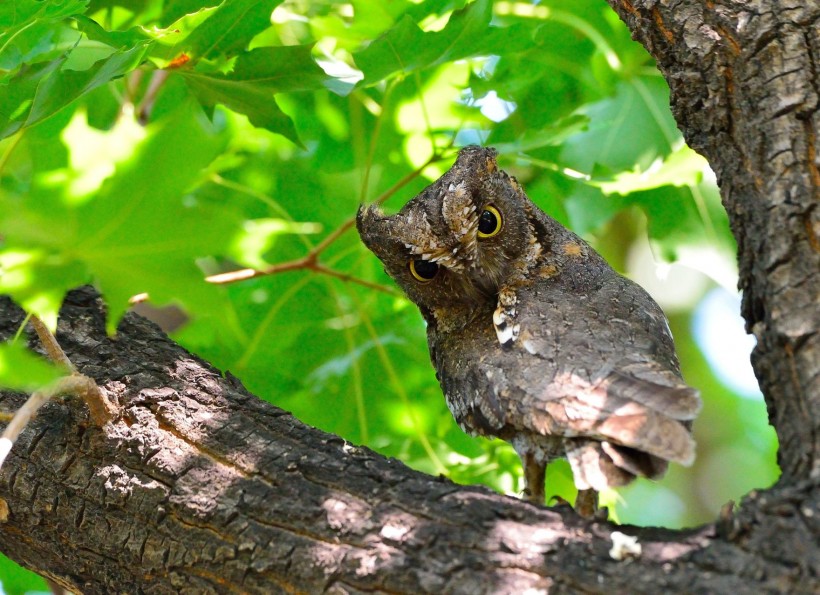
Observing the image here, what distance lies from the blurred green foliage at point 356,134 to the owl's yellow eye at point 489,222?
36 cm

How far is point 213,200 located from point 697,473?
23.6ft

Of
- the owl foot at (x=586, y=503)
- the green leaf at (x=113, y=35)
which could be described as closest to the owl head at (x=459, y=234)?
the owl foot at (x=586, y=503)

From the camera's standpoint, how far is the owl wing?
2.30 meters

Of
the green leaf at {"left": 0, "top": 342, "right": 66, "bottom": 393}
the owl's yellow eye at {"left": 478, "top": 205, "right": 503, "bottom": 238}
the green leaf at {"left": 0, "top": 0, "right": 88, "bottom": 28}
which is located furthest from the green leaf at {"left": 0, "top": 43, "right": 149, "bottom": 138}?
the owl's yellow eye at {"left": 478, "top": 205, "right": 503, "bottom": 238}

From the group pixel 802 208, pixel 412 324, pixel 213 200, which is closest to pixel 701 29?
pixel 802 208

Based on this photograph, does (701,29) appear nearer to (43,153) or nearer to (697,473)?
(43,153)

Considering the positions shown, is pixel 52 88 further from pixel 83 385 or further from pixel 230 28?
pixel 83 385

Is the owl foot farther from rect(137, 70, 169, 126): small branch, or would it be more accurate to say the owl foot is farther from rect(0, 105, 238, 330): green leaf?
rect(137, 70, 169, 126): small branch

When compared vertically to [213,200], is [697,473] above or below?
above

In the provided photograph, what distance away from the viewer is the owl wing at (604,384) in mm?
2303

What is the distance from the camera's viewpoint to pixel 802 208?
2254mm

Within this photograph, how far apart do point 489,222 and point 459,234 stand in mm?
198

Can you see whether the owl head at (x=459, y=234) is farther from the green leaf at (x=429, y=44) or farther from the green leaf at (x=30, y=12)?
the green leaf at (x=30, y=12)

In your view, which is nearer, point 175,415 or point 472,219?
point 175,415
